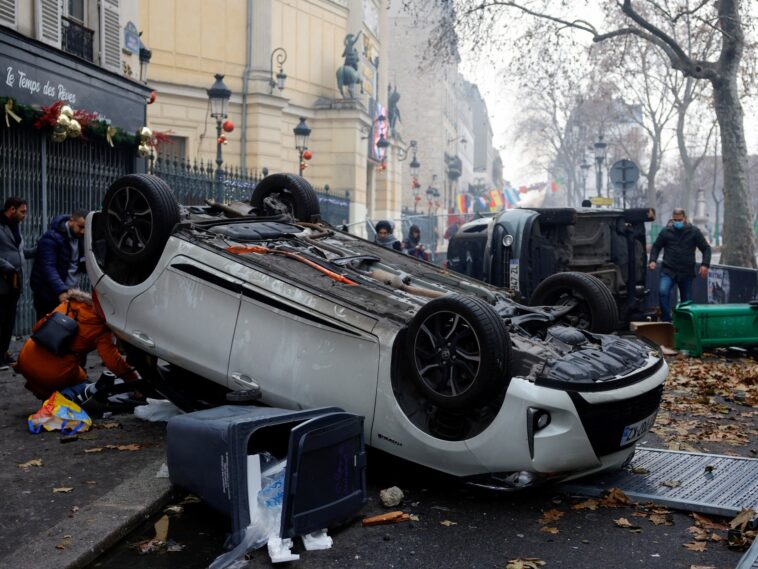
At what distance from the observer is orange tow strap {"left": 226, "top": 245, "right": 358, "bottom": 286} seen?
217 inches

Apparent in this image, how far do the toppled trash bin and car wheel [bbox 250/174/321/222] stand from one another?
2.87 meters

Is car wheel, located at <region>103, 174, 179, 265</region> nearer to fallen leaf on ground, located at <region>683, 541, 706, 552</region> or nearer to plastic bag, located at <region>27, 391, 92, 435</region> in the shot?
plastic bag, located at <region>27, 391, 92, 435</region>

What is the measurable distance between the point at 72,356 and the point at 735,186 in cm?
1889

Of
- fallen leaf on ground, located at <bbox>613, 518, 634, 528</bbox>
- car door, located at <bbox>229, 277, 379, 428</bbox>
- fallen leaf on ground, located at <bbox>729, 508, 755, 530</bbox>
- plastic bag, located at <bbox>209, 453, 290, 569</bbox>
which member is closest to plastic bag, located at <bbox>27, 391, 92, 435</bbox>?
car door, located at <bbox>229, 277, 379, 428</bbox>

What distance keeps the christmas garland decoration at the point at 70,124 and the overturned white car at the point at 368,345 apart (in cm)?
560

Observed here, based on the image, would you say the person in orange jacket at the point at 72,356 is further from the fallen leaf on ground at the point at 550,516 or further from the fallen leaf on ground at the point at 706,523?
the fallen leaf on ground at the point at 706,523

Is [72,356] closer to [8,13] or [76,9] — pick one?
[8,13]

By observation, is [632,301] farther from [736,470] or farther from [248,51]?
[248,51]

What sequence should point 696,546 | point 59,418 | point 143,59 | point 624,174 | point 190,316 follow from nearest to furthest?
point 696,546 < point 190,316 < point 59,418 < point 143,59 < point 624,174

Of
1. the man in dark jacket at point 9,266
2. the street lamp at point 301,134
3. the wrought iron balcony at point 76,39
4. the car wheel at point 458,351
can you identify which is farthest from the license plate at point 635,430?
the street lamp at point 301,134

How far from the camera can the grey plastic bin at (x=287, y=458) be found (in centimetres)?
410

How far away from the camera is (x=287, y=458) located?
4082 mm

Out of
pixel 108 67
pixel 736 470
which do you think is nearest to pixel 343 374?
pixel 736 470

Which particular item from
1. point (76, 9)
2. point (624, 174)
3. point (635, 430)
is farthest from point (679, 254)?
point (76, 9)
